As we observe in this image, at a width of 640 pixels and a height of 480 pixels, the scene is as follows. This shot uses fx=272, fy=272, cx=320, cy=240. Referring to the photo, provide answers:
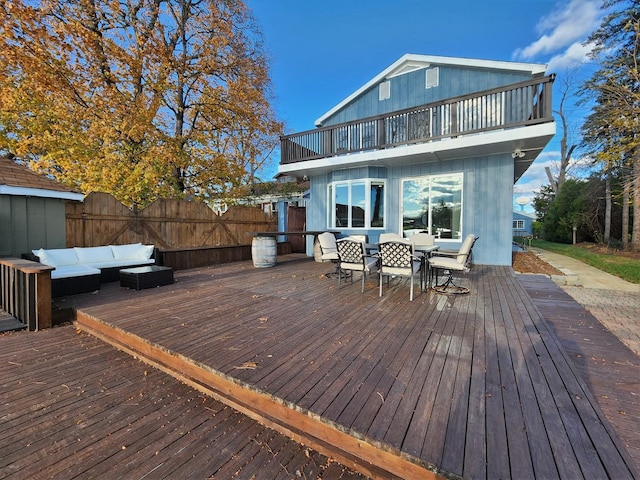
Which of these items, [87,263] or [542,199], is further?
[542,199]

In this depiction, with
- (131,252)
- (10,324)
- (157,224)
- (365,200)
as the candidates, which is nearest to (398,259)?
(365,200)

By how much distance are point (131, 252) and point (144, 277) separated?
5.69ft

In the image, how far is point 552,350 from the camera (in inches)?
103

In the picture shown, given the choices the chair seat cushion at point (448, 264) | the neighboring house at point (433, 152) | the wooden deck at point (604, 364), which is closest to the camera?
the wooden deck at point (604, 364)

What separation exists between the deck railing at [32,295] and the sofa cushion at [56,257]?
1.11 meters

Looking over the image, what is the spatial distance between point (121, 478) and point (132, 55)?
1080cm

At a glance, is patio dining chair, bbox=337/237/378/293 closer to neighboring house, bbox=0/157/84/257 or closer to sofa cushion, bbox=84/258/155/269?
sofa cushion, bbox=84/258/155/269

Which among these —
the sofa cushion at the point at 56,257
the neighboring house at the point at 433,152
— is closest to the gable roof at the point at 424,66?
the neighboring house at the point at 433,152

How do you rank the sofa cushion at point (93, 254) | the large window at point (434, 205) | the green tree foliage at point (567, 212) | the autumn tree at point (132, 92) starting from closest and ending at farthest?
the sofa cushion at point (93, 254)
the autumn tree at point (132, 92)
the large window at point (434, 205)
the green tree foliage at point (567, 212)

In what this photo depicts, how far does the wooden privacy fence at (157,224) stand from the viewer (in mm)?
6430

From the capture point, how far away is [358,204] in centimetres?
880

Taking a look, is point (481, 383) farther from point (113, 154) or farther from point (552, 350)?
point (113, 154)

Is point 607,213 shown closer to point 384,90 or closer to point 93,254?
point 384,90

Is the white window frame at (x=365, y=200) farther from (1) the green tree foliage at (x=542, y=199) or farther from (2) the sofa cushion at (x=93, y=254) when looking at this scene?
(1) the green tree foliage at (x=542, y=199)
